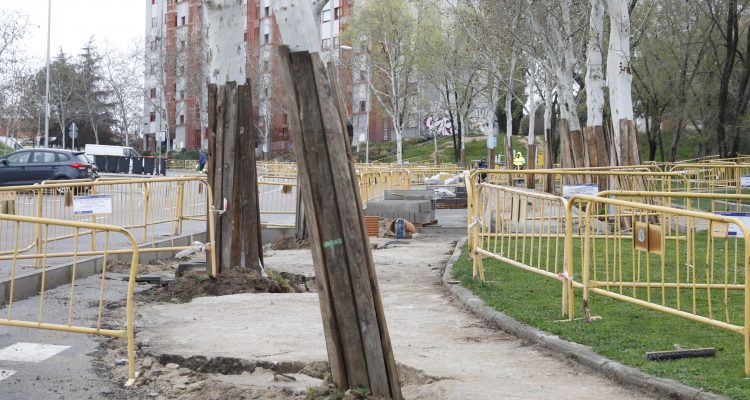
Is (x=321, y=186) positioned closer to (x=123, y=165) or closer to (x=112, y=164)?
(x=123, y=165)

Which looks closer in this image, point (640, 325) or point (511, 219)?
point (640, 325)

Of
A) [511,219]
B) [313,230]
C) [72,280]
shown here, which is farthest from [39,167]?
[313,230]

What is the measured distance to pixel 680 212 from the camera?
718 cm

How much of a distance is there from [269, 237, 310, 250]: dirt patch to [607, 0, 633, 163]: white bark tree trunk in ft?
26.1

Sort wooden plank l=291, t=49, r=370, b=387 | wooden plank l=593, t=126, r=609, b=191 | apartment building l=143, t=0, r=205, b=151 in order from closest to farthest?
wooden plank l=291, t=49, r=370, b=387, wooden plank l=593, t=126, r=609, b=191, apartment building l=143, t=0, r=205, b=151

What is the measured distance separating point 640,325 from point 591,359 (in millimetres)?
1460

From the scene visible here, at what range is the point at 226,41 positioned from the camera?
37.7 ft

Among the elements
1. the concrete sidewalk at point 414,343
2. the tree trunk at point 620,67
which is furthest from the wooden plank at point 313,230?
the tree trunk at point 620,67

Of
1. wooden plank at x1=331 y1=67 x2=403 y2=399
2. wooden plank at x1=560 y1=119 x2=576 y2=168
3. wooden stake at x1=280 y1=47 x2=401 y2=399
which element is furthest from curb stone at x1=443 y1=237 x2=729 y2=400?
wooden plank at x1=560 y1=119 x2=576 y2=168

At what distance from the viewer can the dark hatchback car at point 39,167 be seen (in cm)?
3052

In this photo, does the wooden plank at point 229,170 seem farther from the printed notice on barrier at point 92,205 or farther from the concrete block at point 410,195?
the concrete block at point 410,195

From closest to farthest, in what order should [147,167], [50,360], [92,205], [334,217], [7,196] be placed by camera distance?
1. [334,217]
2. [50,360]
3. [7,196]
4. [92,205]
5. [147,167]

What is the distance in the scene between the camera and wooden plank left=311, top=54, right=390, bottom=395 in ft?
17.3

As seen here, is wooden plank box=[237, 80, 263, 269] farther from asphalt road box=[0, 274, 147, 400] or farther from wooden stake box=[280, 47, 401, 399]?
wooden stake box=[280, 47, 401, 399]
